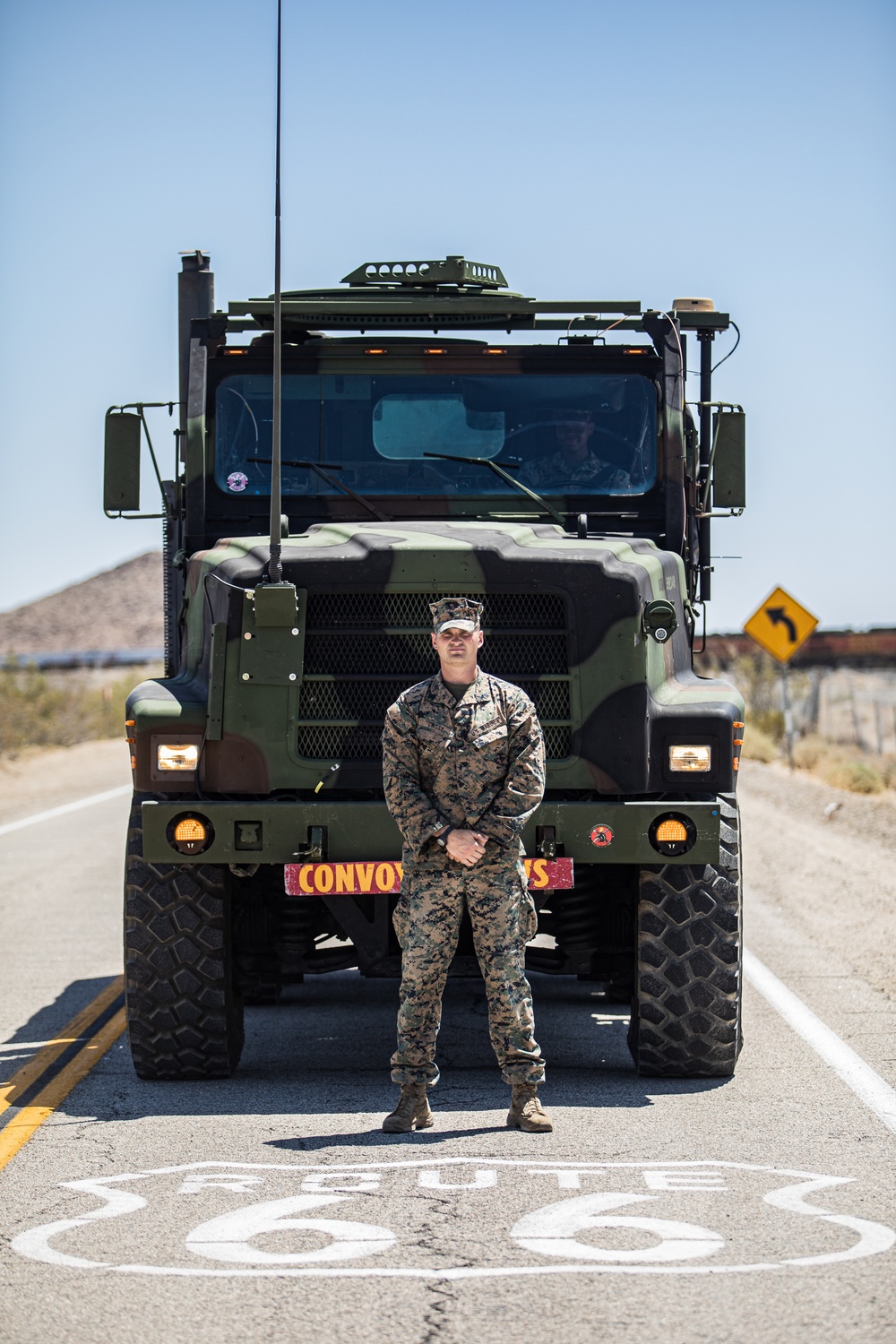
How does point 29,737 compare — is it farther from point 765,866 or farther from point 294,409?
point 294,409

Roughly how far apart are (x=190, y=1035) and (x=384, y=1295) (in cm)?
285

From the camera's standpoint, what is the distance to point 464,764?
21.3 feet

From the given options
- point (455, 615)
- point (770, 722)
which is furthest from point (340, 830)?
point (770, 722)

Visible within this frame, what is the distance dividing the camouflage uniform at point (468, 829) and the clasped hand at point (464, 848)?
0.08 metres

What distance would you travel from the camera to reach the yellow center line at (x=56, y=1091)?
651 cm

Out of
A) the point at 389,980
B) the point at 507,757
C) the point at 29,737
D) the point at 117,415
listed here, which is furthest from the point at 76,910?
the point at 29,737

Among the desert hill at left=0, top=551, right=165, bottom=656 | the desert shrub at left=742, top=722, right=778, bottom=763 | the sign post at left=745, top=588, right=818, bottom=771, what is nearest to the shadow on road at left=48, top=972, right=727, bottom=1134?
the sign post at left=745, top=588, right=818, bottom=771

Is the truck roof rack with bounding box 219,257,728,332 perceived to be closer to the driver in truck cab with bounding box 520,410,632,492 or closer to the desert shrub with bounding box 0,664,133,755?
the driver in truck cab with bounding box 520,410,632,492

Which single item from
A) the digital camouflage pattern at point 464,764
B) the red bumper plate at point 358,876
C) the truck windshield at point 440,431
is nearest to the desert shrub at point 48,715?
the truck windshield at point 440,431

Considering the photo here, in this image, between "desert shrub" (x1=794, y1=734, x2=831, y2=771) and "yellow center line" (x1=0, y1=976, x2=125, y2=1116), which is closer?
"yellow center line" (x1=0, y1=976, x2=125, y2=1116)

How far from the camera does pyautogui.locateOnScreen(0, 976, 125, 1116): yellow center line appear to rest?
7.35 meters

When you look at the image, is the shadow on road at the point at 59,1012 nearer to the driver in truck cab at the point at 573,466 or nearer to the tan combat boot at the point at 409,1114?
the tan combat boot at the point at 409,1114

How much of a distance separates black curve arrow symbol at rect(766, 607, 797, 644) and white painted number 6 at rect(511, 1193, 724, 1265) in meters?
20.1

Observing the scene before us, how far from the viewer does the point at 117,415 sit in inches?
351
